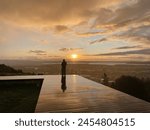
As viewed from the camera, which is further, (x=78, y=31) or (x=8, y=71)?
(x=8, y=71)

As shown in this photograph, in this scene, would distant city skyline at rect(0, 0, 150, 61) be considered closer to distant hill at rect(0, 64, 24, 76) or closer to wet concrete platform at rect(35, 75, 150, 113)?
distant hill at rect(0, 64, 24, 76)

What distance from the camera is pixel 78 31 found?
20.1ft

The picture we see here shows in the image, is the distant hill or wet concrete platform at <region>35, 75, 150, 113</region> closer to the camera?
wet concrete platform at <region>35, 75, 150, 113</region>

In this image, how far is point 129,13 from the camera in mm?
5980

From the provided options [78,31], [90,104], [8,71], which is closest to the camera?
[90,104]

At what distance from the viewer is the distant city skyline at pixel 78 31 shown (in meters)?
5.79

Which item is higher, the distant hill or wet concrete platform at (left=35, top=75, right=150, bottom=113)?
the distant hill

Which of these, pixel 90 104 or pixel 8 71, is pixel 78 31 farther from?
pixel 90 104

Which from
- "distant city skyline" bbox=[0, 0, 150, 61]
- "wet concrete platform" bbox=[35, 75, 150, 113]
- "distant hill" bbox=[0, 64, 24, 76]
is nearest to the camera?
"wet concrete platform" bbox=[35, 75, 150, 113]

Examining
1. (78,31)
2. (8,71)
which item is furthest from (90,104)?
(8,71)

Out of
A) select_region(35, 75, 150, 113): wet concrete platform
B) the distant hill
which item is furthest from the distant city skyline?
select_region(35, 75, 150, 113): wet concrete platform

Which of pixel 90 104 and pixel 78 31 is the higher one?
pixel 78 31

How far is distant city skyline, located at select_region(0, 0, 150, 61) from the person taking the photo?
5.79 metres

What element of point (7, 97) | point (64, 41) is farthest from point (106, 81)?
point (7, 97)
